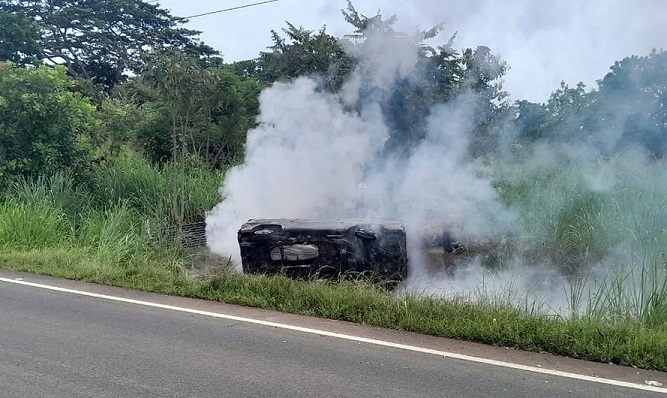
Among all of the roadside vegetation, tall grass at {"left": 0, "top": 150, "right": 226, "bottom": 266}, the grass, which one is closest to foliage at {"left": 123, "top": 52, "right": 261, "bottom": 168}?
the roadside vegetation

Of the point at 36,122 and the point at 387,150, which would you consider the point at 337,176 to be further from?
the point at 36,122

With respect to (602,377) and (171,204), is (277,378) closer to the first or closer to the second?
(602,377)

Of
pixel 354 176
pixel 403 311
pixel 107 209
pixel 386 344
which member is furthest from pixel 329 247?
pixel 107 209

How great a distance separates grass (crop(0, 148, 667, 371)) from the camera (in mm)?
4883

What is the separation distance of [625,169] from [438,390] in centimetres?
688

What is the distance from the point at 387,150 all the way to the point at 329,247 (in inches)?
147

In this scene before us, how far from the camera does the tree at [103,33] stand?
30656mm

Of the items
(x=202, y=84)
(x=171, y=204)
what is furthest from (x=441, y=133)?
(x=171, y=204)

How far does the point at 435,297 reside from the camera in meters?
6.02

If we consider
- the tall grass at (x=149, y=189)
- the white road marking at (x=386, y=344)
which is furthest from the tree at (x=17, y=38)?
the white road marking at (x=386, y=344)

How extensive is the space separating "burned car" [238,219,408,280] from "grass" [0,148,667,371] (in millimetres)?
419

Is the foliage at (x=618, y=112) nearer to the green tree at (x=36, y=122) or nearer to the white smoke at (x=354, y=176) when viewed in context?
the white smoke at (x=354, y=176)

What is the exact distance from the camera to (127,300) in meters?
6.00

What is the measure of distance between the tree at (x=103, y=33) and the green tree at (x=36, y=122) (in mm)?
19591
